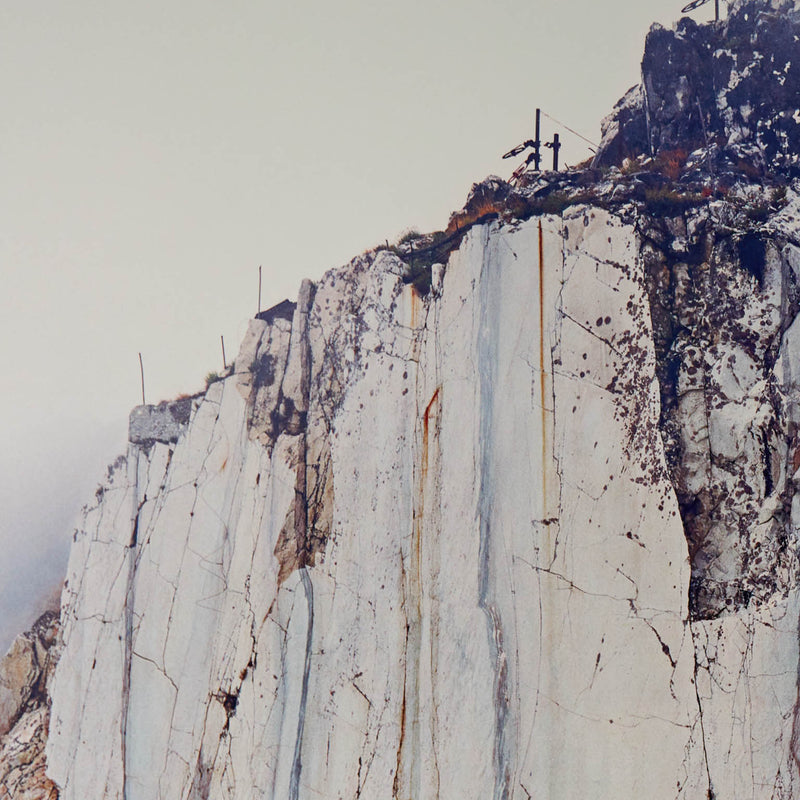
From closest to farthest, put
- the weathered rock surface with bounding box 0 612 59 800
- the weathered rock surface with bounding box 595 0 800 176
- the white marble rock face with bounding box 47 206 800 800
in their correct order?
the white marble rock face with bounding box 47 206 800 800 < the weathered rock surface with bounding box 595 0 800 176 < the weathered rock surface with bounding box 0 612 59 800

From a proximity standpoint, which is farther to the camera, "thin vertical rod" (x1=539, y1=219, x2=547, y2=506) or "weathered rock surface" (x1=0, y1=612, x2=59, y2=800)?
"weathered rock surface" (x1=0, y1=612, x2=59, y2=800)

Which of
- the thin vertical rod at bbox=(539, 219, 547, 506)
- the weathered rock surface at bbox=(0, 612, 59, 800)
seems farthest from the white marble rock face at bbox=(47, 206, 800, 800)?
the weathered rock surface at bbox=(0, 612, 59, 800)

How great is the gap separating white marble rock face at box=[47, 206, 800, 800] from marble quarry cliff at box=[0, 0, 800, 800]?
1.7 inches

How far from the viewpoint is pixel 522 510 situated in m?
12.5

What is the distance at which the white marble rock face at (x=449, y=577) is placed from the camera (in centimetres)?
1123

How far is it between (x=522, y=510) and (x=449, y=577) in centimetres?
157

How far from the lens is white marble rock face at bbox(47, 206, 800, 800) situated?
11234 mm

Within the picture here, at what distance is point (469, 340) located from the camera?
13.6 metres

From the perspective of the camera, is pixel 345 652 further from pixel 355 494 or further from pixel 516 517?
pixel 516 517

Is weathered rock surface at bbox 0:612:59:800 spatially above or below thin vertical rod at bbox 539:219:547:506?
below

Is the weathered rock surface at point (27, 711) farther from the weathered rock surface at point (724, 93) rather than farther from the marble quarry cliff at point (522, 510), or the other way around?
the weathered rock surface at point (724, 93)

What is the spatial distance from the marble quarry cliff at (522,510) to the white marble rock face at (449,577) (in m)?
0.04

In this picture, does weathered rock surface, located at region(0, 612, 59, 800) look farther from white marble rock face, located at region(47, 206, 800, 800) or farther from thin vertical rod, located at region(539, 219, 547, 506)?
thin vertical rod, located at region(539, 219, 547, 506)

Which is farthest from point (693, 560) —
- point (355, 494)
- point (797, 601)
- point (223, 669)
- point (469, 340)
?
point (223, 669)
